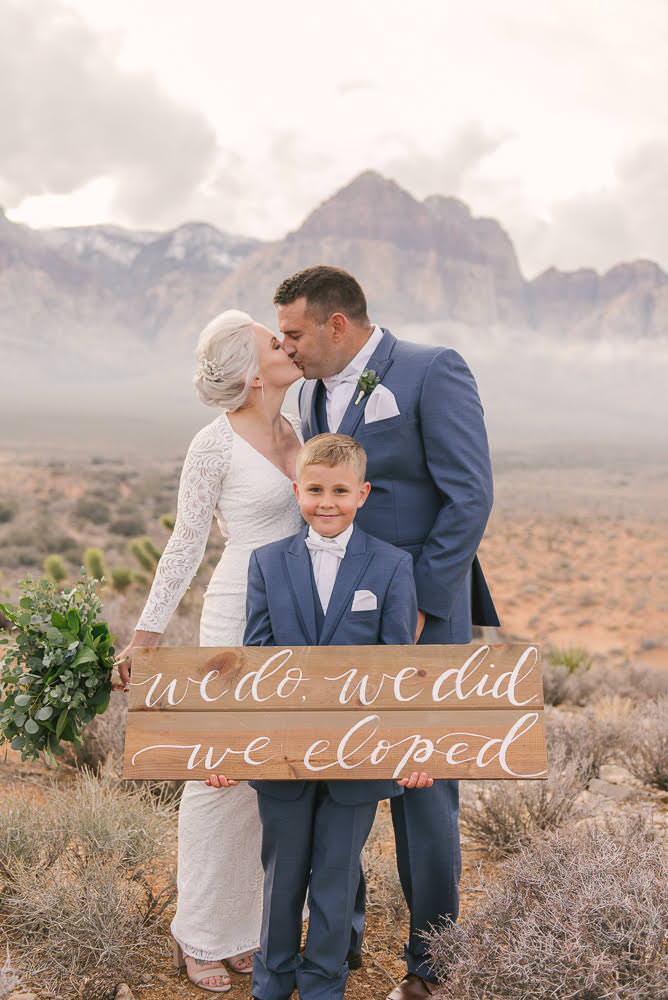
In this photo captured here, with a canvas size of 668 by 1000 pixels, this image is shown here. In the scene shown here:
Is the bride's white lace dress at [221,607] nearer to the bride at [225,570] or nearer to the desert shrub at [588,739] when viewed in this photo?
the bride at [225,570]

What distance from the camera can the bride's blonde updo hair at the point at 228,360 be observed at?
3.21 m

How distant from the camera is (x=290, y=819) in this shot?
271 centimetres

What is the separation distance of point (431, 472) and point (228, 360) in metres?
0.85

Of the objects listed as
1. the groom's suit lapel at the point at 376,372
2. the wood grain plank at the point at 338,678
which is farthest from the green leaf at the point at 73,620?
the groom's suit lapel at the point at 376,372

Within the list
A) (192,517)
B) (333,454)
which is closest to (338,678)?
(333,454)

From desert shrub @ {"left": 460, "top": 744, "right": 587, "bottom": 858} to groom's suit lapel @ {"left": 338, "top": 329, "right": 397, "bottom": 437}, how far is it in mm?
2274

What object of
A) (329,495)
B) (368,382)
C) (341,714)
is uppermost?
(368,382)

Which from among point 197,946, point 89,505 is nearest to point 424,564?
point 197,946

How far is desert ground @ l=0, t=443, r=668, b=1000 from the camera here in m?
3.76

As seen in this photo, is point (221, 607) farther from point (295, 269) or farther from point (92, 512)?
point (295, 269)

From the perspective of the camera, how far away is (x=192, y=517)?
3.18 m

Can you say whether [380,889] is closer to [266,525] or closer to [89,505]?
[266,525]

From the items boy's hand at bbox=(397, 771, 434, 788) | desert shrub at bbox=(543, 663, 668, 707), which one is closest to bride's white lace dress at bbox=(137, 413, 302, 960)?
boy's hand at bbox=(397, 771, 434, 788)

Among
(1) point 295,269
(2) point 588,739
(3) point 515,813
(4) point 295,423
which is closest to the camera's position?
(4) point 295,423
